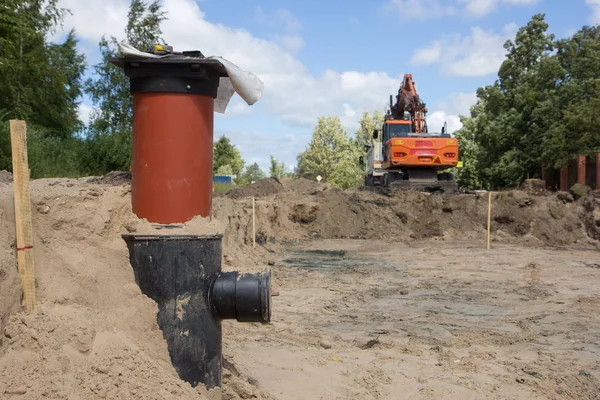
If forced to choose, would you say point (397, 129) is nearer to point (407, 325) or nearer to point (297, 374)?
point (407, 325)

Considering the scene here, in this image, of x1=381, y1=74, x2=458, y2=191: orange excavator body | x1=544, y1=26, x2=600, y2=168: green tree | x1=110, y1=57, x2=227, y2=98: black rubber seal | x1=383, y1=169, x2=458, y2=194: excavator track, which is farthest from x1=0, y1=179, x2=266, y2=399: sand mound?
x1=544, y1=26, x2=600, y2=168: green tree

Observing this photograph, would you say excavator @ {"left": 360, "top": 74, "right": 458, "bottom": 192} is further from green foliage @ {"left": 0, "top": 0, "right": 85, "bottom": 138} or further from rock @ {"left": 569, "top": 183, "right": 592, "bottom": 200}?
green foliage @ {"left": 0, "top": 0, "right": 85, "bottom": 138}

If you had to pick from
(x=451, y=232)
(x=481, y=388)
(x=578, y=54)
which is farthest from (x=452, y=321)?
(x=578, y=54)

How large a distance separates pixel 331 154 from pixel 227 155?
1966 cm

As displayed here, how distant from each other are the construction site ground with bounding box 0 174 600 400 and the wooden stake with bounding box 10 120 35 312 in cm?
5

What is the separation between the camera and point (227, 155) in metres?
72.4

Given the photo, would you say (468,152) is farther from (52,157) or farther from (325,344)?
(325,344)

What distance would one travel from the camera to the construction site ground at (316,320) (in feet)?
8.58

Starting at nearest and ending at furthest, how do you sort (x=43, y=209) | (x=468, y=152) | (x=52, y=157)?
(x=43, y=209) → (x=52, y=157) → (x=468, y=152)

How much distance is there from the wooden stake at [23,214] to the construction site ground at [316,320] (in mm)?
50

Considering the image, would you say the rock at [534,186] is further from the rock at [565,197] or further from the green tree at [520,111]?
the green tree at [520,111]

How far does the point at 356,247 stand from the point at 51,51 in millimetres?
20115

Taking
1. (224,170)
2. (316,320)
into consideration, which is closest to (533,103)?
(316,320)

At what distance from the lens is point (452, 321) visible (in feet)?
23.8
